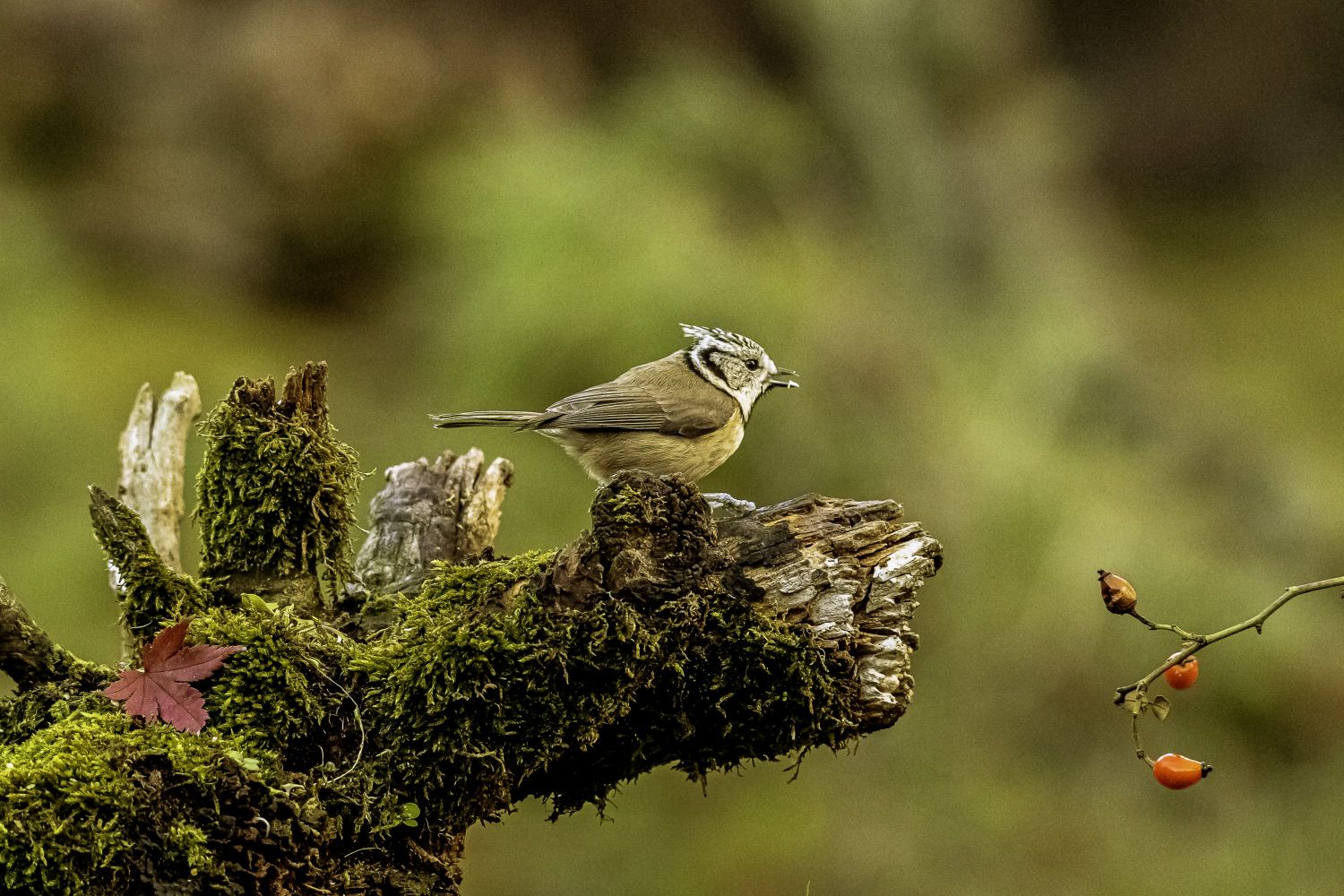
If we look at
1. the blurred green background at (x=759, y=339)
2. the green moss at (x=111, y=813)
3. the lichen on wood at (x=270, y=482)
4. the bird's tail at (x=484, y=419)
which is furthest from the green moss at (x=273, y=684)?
the blurred green background at (x=759, y=339)

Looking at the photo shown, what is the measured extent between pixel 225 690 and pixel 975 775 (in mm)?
4379

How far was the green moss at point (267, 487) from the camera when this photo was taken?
108 inches

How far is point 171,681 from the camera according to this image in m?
2.21

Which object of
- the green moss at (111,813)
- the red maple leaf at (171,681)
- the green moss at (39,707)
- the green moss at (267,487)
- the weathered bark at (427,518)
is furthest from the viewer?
the weathered bark at (427,518)

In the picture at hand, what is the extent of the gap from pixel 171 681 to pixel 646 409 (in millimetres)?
1704

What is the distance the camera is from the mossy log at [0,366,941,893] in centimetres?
203

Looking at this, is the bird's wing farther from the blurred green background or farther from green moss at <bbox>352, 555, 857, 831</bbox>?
the blurred green background

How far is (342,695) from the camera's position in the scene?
2.32m

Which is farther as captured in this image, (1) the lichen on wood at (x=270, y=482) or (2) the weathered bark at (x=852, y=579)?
(1) the lichen on wood at (x=270, y=482)

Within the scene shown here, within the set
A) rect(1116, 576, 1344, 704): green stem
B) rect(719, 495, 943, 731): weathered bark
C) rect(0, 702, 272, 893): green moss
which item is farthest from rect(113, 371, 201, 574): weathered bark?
rect(1116, 576, 1344, 704): green stem

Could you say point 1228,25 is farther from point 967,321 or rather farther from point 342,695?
point 342,695

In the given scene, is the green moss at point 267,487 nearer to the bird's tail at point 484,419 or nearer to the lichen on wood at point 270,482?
the lichen on wood at point 270,482

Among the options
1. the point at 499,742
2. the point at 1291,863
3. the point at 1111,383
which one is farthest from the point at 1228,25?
the point at 499,742

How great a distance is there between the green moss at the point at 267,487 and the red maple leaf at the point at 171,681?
51 centimetres
